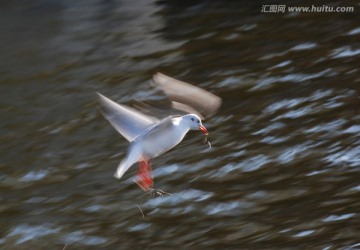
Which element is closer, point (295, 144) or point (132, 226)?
point (132, 226)

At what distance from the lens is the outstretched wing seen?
18.4 feet

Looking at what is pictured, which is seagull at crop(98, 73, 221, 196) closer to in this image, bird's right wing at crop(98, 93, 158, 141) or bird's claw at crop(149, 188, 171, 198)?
bird's right wing at crop(98, 93, 158, 141)

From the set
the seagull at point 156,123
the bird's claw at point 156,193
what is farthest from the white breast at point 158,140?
the bird's claw at point 156,193

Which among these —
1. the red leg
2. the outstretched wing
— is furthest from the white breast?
the outstretched wing

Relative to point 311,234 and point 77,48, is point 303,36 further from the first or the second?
point 311,234

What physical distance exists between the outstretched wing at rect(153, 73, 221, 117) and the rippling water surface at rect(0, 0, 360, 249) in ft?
3.42

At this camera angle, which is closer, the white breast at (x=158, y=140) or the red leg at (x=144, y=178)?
the red leg at (x=144, y=178)

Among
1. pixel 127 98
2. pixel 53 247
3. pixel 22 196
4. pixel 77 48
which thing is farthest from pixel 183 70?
pixel 53 247

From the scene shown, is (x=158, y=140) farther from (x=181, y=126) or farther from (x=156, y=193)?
(x=156, y=193)

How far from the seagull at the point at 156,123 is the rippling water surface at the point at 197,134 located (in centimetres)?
88

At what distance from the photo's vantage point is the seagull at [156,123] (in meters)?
5.49

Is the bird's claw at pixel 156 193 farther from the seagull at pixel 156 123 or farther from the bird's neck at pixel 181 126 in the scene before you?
the bird's neck at pixel 181 126

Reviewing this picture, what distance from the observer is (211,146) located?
309 inches

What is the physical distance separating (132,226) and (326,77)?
3.26 metres
